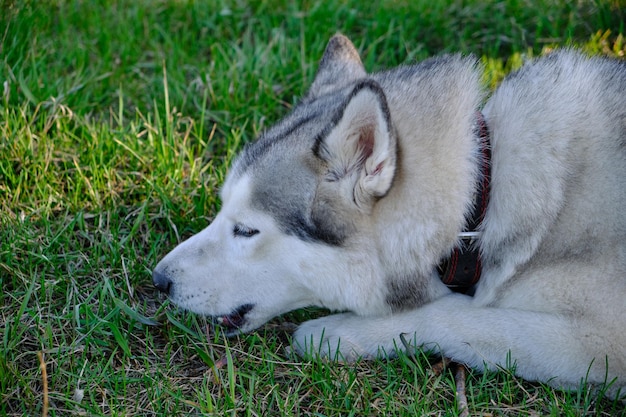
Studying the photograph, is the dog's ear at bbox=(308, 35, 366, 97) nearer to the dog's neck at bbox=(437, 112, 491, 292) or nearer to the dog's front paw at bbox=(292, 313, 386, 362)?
the dog's neck at bbox=(437, 112, 491, 292)

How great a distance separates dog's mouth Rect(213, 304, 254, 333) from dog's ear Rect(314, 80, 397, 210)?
0.81 metres

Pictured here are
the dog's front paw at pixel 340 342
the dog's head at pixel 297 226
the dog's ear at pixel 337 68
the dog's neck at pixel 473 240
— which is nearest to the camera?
the dog's head at pixel 297 226

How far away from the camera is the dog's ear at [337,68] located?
13.6 feet

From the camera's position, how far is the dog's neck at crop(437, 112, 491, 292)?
3398 mm

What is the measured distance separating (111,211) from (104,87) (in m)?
1.42

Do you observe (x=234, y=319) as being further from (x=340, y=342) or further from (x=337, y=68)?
(x=337, y=68)

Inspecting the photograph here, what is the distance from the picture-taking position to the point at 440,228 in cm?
333

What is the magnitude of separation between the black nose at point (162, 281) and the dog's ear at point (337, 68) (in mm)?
1322

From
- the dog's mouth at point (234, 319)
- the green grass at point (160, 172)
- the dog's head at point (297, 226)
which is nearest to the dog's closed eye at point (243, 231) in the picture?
the dog's head at point (297, 226)

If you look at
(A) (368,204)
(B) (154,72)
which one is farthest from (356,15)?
(A) (368,204)

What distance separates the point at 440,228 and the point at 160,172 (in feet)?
7.13

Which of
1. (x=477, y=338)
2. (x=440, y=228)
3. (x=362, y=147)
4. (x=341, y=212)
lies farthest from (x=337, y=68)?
(x=477, y=338)

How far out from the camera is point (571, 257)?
11.0ft

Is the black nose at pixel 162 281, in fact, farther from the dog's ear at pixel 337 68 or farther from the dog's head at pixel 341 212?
the dog's ear at pixel 337 68
